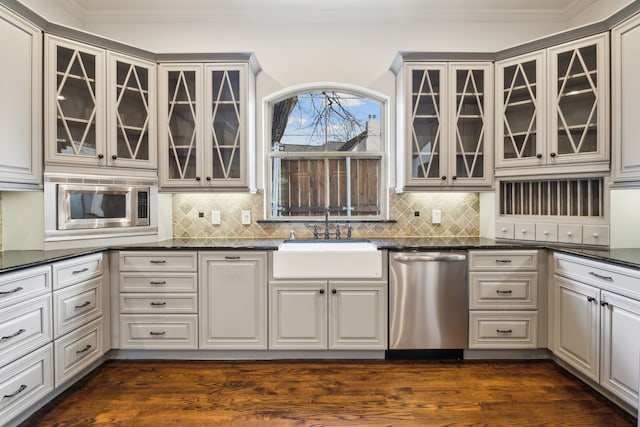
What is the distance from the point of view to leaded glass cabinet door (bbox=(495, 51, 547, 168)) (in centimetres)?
276

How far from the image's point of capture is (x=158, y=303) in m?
2.68

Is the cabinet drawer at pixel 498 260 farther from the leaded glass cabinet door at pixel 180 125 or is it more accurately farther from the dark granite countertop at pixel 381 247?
the leaded glass cabinet door at pixel 180 125

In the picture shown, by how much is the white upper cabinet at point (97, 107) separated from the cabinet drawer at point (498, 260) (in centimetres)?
270

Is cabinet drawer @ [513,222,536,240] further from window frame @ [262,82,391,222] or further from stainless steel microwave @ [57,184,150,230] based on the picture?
stainless steel microwave @ [57,184,150,230]

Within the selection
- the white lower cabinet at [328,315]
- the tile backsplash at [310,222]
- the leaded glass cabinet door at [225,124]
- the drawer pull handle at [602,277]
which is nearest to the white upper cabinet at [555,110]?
the tile backsplash at [310,222]

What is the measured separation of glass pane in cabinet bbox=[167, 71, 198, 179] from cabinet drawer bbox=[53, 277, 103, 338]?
105 cm

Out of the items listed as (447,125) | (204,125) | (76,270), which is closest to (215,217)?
(204,125)

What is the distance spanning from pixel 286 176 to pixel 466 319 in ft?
6.56

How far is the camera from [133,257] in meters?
2.67

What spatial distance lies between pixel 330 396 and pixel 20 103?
280cm

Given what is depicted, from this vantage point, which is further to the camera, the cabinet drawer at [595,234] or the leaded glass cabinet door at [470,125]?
the leaded glass cabinet door at [470,125]

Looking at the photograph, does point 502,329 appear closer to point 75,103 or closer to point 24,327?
point 24,327

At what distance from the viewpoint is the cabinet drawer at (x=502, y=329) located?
267 centimetres

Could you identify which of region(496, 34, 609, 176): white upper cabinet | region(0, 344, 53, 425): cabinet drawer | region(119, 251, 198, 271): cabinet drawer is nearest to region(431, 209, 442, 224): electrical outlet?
region(496, 34, 609, 176): white upper cabinet
